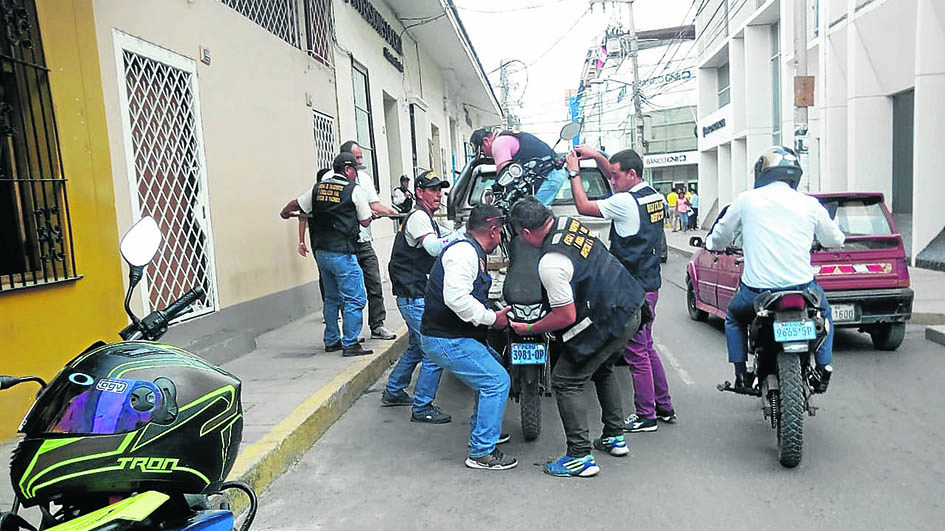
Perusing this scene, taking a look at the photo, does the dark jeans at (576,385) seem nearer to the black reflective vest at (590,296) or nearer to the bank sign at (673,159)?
the black reflective vest at (590,296)

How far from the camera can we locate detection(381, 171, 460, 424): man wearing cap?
545 cm

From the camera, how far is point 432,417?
5414 mm

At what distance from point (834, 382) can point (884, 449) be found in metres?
1.68

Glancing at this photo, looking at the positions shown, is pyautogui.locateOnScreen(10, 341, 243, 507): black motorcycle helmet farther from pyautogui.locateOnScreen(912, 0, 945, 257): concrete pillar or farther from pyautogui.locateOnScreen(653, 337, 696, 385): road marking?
pyautogui.locateOnScreen(912, 0, 945, 257): concrete pillar

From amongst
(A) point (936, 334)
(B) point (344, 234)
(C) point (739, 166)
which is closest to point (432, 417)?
(B) point (344, 234)

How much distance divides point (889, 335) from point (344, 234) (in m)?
5.30

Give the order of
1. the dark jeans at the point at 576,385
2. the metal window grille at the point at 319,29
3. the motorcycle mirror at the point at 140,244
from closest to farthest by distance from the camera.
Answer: the motorcycle mirror at the point at 140,244 < the dark jeans at the point at 576,385 < the metal window grille at the point at 319,29

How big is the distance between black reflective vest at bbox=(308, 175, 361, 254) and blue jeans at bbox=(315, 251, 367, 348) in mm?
93

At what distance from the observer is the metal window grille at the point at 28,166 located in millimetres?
4496

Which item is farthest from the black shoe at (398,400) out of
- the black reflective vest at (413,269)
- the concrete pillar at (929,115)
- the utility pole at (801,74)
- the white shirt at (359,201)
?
the concrete pillar at (929,115)

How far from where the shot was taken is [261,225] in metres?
8.25

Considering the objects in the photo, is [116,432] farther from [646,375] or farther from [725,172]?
[725,172]

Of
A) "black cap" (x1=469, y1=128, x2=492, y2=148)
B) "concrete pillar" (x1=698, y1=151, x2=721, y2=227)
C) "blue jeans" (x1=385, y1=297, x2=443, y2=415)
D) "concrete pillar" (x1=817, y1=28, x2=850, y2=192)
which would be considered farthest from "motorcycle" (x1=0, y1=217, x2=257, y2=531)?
"concrete pillar" (x1=698, y1=151, x2=721, y2=227)

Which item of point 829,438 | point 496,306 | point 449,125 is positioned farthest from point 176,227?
point 449,125
